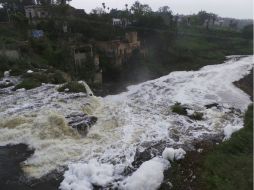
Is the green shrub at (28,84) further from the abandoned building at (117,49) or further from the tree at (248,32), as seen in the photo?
the tree at (248,32)

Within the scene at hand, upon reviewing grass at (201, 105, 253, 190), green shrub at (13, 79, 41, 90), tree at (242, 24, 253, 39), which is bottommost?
tree at (242, 24, 253, 39)

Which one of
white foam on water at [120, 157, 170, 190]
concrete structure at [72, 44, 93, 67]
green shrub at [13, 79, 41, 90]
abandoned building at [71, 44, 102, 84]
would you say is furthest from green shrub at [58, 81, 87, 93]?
concrete structure at [72, 44, 93, 67]

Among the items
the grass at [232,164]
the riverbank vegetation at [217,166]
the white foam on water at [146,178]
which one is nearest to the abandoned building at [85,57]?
the riverbank vegetation at [217,166]

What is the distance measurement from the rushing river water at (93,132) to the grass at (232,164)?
46.1 inches

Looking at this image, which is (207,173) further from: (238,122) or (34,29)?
(34,29)

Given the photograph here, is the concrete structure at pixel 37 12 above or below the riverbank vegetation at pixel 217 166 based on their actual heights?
above

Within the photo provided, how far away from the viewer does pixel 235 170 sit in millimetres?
8867

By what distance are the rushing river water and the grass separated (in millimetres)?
1172

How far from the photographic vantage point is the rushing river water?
375 inches

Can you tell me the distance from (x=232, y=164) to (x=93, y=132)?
520cm

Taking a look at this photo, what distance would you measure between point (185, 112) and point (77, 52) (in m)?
15.1

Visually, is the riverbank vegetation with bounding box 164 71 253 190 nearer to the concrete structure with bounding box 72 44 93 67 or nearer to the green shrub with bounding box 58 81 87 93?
the green shrub with bounding box 58 81 87 93

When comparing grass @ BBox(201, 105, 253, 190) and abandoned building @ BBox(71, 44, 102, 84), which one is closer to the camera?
grass @ BBox(201, 105, 253, 190)

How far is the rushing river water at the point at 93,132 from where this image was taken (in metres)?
9.52
